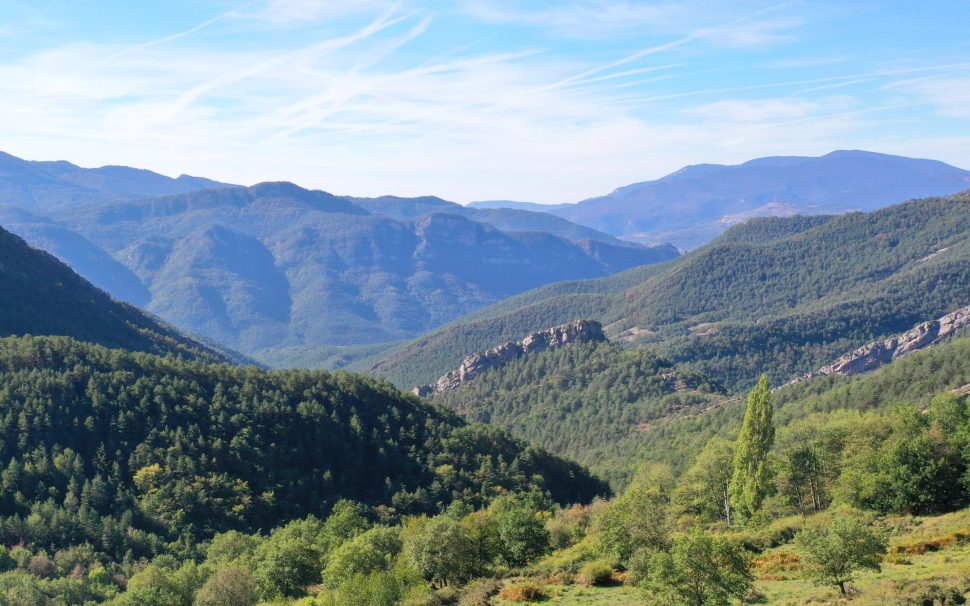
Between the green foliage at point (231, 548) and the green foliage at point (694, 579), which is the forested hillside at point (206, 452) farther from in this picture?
the green foliage at point (694, 579)

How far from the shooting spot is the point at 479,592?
6894cm

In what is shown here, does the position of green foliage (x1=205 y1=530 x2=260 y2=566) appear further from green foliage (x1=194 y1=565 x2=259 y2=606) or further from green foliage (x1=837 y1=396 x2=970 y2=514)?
green foliage (x1=837 y1=396 x2=970 y2=514)

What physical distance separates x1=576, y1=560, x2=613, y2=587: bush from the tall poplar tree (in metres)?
27.0

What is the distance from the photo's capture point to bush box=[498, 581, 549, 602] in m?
66.2

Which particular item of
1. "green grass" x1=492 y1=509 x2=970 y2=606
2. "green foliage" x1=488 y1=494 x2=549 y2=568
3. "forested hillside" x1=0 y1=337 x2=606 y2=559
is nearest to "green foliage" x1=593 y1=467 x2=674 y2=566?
"green grass" x1=492 y1=509 x2=970 y2=606

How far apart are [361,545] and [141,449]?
63.5 metres

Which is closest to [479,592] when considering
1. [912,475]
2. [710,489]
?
[710,489]

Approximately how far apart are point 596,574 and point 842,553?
22.3m

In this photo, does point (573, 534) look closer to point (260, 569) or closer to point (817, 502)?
point (817, 502)

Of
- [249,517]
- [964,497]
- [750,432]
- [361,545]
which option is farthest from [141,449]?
[964,497]

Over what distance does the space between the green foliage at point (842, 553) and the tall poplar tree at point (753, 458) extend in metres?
34.8

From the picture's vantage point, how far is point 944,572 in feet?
178

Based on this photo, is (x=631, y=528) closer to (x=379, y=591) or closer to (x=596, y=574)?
(x=596, y=574)

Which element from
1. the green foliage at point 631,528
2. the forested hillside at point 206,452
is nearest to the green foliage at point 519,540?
the green foliage at point 631,528
